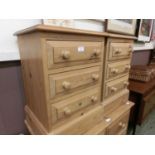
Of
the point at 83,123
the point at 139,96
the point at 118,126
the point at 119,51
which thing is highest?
the point at 119,51

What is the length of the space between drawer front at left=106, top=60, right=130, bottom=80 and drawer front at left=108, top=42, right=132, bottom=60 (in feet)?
0.16

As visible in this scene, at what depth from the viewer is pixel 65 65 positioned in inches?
22.0

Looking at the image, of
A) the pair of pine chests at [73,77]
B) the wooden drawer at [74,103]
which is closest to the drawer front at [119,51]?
the pair of pine chests at [73,77]

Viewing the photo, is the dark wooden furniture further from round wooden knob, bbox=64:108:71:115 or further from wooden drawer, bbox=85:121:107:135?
round wooden knob, bbox=64:108:71:115

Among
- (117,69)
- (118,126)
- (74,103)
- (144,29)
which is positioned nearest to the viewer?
(74,103)

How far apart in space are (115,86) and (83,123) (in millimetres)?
389

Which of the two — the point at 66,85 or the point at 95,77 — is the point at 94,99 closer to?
the point at 95,77

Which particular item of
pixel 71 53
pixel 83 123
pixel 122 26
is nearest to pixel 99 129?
pixel 83 123

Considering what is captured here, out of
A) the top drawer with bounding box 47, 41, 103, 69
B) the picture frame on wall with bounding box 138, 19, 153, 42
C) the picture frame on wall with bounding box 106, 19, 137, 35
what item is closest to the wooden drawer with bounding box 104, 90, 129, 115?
the top drawer with bounding box 47, 41, 103, 69

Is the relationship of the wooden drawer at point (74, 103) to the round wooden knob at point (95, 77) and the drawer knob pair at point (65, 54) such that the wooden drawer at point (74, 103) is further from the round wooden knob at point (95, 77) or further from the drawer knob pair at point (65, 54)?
the drawer knob pair at point (65, 54)

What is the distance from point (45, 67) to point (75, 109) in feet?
1.02

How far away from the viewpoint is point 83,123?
730 mm
